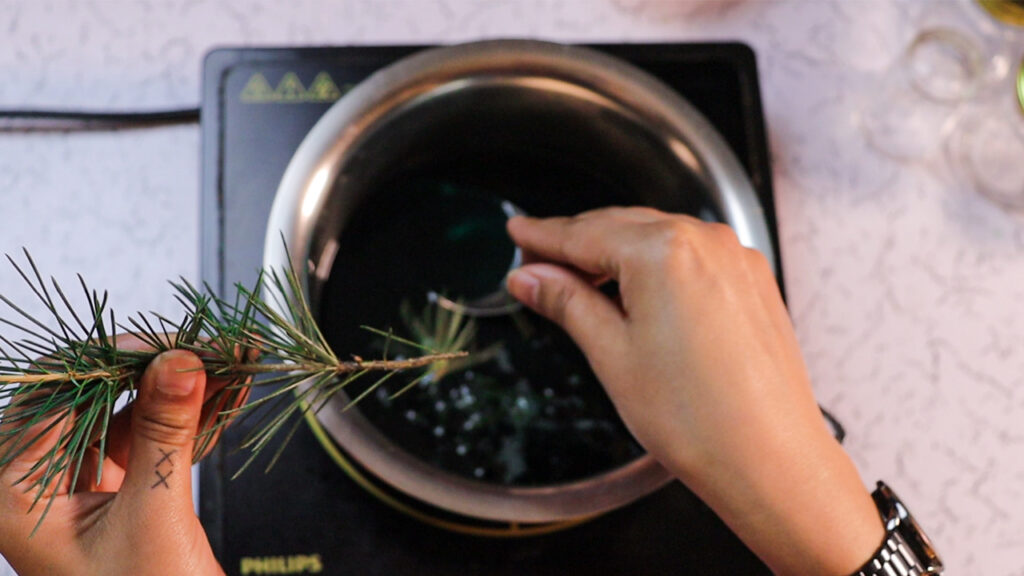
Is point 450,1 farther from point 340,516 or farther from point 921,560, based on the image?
point 921,560

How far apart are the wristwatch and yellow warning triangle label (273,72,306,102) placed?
1.45ft

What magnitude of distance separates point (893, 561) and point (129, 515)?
14.0 inches

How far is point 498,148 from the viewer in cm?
52

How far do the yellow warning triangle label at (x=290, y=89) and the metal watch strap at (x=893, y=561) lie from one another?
→ 45 centimetres

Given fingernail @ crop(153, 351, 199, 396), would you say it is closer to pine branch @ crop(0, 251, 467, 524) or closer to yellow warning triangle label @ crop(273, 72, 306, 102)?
pine branch @ crop(0, 251, 467, 524)

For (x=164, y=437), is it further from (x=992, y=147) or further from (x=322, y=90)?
(x=992, y=147)

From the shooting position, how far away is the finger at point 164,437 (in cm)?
25

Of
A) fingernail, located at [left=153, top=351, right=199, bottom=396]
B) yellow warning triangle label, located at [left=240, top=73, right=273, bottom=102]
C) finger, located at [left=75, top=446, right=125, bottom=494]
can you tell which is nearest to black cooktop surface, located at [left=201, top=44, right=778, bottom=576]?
yellow warning triangle label, located at [left=240, top=73, right=273, bottom=102]

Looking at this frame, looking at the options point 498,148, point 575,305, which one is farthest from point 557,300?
point 498,148

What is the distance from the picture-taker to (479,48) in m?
0.46

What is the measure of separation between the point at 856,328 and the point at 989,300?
0.11 m

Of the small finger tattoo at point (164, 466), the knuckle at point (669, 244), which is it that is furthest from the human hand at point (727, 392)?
the small finger tattoo at point (164, 466)

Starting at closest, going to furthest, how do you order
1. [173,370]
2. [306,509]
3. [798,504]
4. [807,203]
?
[173,370] → [798,504] → [306,509] → [807,203]

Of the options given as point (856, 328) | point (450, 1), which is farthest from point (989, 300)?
point (450, 1)
